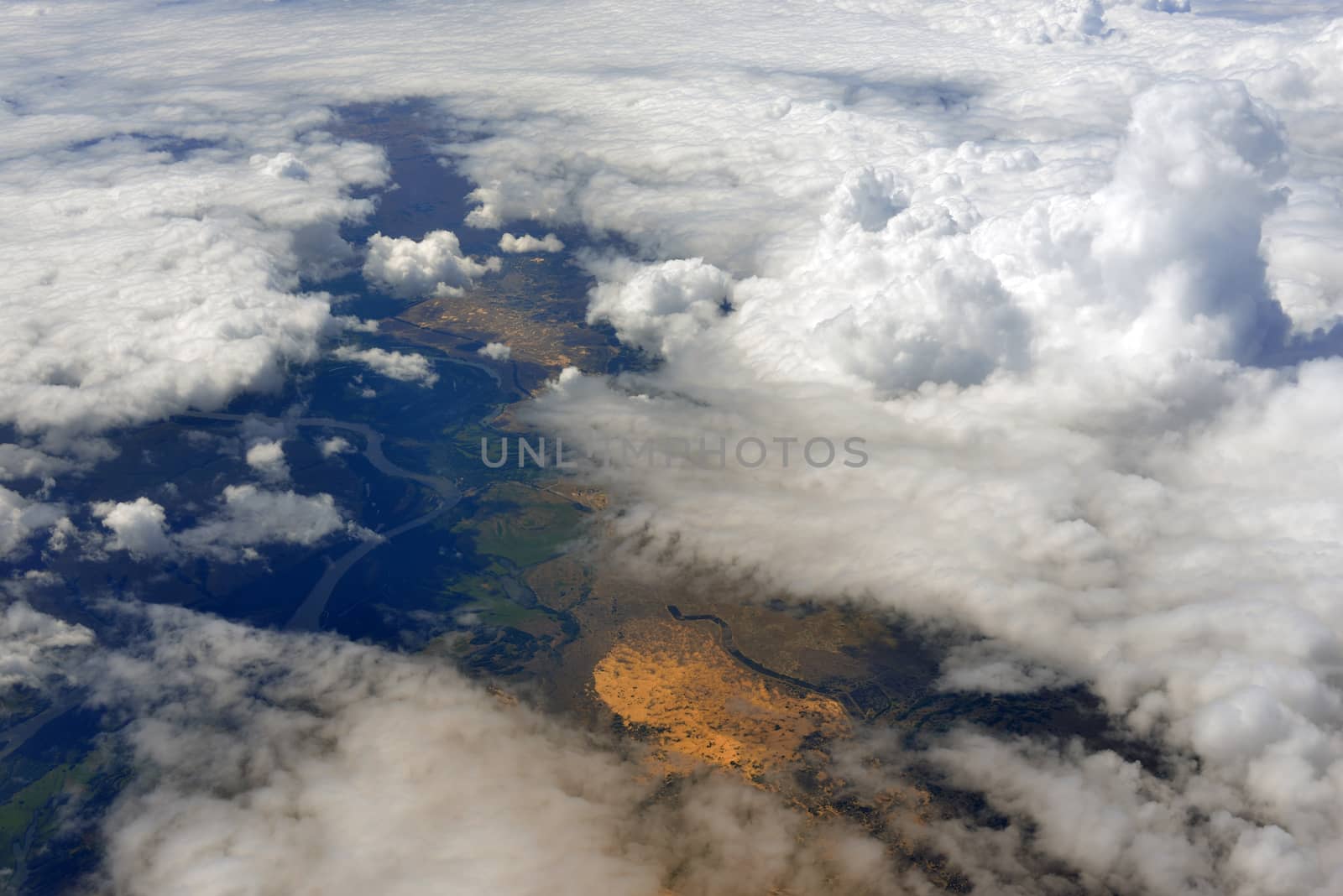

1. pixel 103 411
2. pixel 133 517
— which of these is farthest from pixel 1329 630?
pixel 103 411

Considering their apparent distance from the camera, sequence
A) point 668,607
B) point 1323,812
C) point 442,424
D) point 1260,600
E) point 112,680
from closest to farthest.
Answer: point 1323,812 → point 1260,600 → point 112,680 → point 668,607 → point 442,424

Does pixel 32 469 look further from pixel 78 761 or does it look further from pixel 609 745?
pixel 609 745

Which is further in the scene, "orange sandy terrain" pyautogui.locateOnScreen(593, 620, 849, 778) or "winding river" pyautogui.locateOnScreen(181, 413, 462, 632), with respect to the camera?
"winding river" pyautogui.locateOnScreen(181, 413, 462, 632)

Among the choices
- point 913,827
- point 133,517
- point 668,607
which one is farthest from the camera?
point 133,517

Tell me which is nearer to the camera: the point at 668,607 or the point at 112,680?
the point at 112,680

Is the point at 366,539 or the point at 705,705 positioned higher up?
the point at 366,539

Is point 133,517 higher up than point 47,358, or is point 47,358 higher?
point 47,358

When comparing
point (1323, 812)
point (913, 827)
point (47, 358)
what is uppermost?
point (47, 358)

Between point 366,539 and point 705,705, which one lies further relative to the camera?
point 366,539

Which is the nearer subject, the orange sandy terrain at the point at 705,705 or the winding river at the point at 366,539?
the orange sandy terrain at the point at 705,705
